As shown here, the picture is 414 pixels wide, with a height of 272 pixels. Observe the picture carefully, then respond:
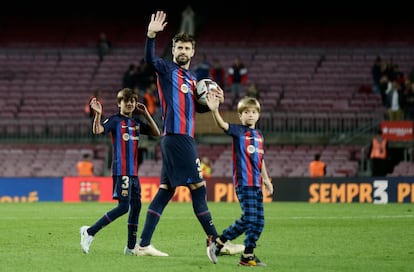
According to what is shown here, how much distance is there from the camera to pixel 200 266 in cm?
1003

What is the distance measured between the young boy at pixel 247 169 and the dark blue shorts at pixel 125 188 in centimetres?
126

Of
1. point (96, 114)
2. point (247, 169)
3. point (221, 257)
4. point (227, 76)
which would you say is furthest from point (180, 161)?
point (227, 76)

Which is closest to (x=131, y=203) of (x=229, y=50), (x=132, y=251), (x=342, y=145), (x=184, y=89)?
(x=132, y=251)

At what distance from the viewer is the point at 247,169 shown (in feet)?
34.5

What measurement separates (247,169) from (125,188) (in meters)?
1.63

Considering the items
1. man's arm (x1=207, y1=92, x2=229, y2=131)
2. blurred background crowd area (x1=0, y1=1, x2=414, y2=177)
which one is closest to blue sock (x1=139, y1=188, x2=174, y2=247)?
man's arm (x1=207, y1=92, x2=229, y2=131)

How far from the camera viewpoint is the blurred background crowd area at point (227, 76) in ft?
103

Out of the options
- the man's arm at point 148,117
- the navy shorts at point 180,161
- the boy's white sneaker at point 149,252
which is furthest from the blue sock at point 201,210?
the man's arm at point 148,117

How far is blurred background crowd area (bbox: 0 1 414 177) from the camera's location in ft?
103

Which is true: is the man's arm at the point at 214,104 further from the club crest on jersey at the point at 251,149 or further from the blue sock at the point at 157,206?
the blue sock at the point at 157,206

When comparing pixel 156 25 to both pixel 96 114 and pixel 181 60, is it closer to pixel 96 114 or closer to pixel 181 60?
pixel 181 60

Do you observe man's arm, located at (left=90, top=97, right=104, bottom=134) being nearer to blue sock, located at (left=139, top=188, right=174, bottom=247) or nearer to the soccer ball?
blue sock, located at (left=139, top=188, right=174, bottom=247)

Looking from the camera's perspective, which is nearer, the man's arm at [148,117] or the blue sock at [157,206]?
the blue sock at [157,206]

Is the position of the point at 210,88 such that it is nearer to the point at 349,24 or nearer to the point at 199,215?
the point at 199,215
